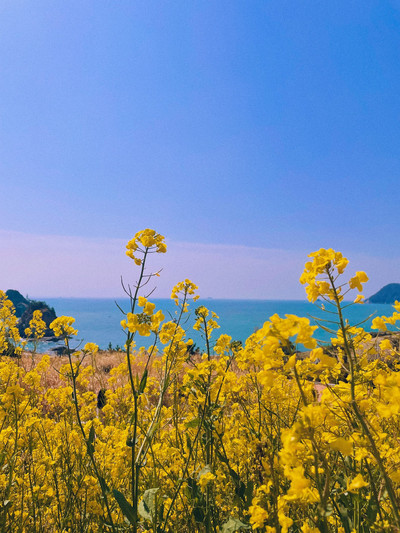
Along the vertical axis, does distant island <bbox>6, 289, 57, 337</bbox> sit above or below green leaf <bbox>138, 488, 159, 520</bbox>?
below

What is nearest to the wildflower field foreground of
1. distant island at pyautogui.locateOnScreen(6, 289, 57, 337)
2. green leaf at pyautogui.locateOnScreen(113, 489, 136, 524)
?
green leaf at pyautogui.locateOnScreen(113, 489, 136, 524)

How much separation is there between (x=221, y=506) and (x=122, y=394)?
74.1 inches

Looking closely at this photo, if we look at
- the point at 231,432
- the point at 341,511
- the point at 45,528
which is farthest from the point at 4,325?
the point at 341,511

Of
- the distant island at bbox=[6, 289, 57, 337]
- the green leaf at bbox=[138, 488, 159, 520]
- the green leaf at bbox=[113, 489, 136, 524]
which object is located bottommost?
the distant island at bbox=[6, 289, 57, 337]

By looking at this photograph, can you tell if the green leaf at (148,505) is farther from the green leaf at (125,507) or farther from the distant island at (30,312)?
the distant island at (30,312)

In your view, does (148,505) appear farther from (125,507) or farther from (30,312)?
(30,312)

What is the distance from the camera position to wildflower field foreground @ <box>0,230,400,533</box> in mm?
1020

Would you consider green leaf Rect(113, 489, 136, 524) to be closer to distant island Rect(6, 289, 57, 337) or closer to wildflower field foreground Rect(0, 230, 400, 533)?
wildflower field foreground Rect(0, 230, 400, 533)

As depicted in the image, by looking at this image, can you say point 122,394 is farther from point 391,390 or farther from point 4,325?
point 391,390

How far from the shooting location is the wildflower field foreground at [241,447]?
102 cm

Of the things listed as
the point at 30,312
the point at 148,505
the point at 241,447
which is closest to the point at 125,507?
the point at 148,505

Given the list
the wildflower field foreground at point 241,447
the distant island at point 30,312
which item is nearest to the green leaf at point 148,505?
the wildflower field foreground at point 241,447

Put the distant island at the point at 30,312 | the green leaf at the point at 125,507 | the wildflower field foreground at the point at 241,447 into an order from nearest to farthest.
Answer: the wildflower field foreground at the point at 241,447 < the green leaf at the point at 125,507 < the distant island at the point at 30,312

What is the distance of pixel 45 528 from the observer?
2625mm
